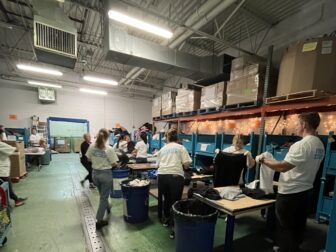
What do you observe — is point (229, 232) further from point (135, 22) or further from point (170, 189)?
point (135, 22)

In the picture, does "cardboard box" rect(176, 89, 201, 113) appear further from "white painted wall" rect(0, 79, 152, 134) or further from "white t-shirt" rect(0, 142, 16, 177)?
"white painted wall" rect(0, 79, 152, 134)

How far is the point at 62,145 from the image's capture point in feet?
38.3

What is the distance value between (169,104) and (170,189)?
5.11 m

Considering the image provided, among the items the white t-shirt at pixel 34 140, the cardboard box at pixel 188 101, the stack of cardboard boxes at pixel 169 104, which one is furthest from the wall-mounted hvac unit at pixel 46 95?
the cardboard box at pixel 188 101

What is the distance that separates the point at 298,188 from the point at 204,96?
4203mm

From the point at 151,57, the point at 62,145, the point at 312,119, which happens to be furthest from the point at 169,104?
the point at 62,145

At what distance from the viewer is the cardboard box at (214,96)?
5.19 m

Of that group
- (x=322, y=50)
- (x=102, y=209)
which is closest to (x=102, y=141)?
(x=102, y=209)

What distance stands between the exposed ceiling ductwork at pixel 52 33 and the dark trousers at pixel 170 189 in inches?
147

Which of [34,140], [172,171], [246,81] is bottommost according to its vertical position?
[34,140]

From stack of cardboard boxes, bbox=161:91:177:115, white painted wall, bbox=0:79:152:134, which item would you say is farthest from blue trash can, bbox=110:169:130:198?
white painted wall, bbox=0:79:152:134

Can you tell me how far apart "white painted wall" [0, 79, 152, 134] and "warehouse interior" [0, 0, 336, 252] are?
347cm

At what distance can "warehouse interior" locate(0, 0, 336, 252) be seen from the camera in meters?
2.44

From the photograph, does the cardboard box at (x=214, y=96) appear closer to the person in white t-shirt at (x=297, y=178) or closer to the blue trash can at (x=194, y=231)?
the person in white t-shirt at (x=297, y=178)
